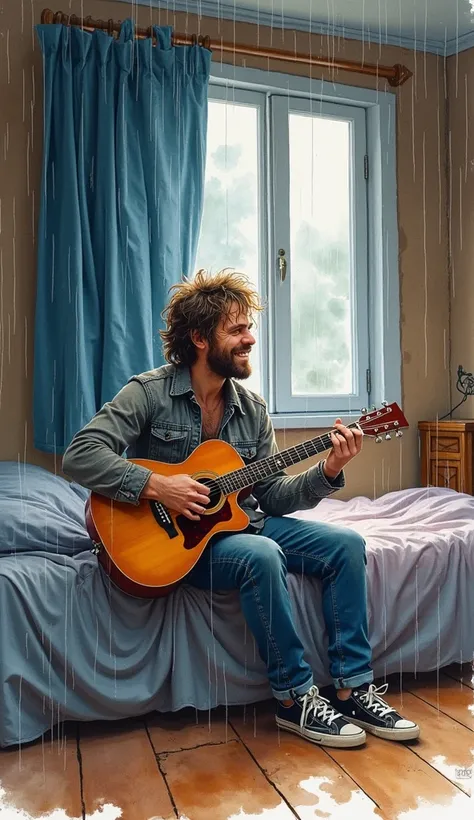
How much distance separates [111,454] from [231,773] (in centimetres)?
76

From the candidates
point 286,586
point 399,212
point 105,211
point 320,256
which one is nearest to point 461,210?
point 399,212

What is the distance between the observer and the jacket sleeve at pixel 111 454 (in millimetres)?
1882

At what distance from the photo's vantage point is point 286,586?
6.41 feet

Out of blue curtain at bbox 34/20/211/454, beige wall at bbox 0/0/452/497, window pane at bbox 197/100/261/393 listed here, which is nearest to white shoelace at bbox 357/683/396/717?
blue curtain at bbox 34/20/211/454

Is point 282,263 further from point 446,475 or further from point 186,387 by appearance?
point 186,387

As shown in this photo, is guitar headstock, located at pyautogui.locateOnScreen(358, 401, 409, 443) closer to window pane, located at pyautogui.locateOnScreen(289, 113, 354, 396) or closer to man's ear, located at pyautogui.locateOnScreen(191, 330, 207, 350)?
man's ear, located at pyautogui.locateOnScreen(191, 330, 207, 350)

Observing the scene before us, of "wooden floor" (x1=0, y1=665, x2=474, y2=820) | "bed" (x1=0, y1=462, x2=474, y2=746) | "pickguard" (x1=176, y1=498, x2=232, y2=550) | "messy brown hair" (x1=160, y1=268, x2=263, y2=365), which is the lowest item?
"wooden floor" (x1=0, y1=665, x2=474, y2=820)

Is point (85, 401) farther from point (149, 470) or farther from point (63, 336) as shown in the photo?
point (149, 470)

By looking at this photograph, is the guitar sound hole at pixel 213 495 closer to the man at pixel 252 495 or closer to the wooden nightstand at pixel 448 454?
the man at pixel 252 495

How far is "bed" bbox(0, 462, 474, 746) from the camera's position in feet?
6.08

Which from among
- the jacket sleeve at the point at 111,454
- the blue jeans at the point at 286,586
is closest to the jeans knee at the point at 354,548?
the blue jeans at the point at 286,586

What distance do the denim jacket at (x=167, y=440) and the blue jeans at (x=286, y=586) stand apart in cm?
10

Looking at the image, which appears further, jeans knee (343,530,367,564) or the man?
jeans knee (343,530,367,564)

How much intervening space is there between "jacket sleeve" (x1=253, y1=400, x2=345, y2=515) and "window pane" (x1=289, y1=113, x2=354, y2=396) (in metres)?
1.15
